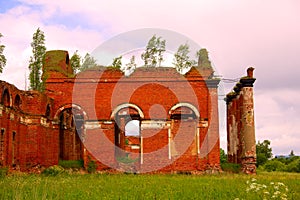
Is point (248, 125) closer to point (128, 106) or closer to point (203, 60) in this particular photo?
point (203, 60)

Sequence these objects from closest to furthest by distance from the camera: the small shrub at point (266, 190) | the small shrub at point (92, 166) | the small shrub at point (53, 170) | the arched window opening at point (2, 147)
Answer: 1. the small shrub at point (266, 190)
2. the arched window opening at point (2, 147)
3. the small shrub at point (53, 170)
4. the small shrub at point (92, 166)

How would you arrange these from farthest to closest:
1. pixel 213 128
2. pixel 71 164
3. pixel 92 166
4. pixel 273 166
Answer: pixel 273 166 < pixel 213 128 < pixel 71 164 < pixel 92 166

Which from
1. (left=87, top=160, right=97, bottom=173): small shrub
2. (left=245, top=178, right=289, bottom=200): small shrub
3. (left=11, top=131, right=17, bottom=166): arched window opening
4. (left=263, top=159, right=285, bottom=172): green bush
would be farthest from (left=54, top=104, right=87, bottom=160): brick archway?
(left=245, top=178, right=289, bottom=200): small shrub

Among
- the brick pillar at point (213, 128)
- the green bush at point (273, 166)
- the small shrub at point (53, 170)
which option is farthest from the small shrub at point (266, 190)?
the green bush at point (273, 166)

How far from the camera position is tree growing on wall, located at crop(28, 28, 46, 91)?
30.4 metres

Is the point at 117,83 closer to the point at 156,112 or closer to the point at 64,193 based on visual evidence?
the point at 156,112

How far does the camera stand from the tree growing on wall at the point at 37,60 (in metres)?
30.4

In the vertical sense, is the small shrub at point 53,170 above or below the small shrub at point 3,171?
below

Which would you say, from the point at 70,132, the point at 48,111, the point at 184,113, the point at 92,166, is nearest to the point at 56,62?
the point at 48,111

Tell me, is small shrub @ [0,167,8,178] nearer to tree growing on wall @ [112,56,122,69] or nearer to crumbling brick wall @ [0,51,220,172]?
crumbling brick wall @ [0,51,220,172]

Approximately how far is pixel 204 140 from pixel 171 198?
1496 cm

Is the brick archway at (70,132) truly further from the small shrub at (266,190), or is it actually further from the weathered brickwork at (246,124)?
the small shrub at (266,190)

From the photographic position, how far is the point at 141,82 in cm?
2755

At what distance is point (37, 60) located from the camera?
30828 mm
